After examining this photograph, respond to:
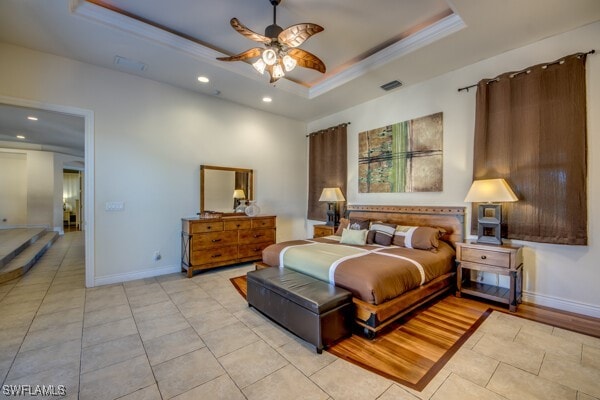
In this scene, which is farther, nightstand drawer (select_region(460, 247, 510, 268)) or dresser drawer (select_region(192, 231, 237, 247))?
dresser drawer (select_region(192, 231, 237, 247))

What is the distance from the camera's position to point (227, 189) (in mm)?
4840

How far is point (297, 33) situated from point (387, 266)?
2.38 meters

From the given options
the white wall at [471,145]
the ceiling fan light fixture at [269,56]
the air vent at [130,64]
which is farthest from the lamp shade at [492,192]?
the air vent at [130,64]

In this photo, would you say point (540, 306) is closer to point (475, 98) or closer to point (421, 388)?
point (421, 388)

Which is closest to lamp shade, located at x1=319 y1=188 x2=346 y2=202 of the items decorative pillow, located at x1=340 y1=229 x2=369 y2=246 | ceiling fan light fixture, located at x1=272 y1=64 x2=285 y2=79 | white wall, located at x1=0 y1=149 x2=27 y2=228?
decorative pillow, located at x1=340 y1=229 x2=369 y2=246

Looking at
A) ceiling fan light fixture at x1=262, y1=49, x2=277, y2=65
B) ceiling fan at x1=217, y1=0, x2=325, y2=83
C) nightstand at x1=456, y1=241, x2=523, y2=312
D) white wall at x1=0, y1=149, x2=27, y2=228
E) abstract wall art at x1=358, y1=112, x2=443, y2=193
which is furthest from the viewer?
white wall at x1=0, y1=149, x2=27, y2=228

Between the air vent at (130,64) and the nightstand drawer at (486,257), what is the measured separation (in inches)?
194

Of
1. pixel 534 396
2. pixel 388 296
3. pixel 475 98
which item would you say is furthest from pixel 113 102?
pixel 534 396

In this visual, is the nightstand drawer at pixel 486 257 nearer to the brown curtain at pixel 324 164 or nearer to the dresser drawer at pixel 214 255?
the brown curtain at pixel 324 164

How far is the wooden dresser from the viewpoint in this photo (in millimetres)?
4008

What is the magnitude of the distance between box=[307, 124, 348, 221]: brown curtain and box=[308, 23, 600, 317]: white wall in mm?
765

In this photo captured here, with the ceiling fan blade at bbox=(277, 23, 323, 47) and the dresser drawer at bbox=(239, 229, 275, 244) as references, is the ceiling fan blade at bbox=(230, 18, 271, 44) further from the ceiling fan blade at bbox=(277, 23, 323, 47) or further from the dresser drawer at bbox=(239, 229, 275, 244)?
the dresser drawer at bbox=(239, 229, 275, 244)

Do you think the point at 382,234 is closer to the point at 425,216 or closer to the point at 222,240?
the point at 425,216

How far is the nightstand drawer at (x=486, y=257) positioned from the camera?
9.35ft
